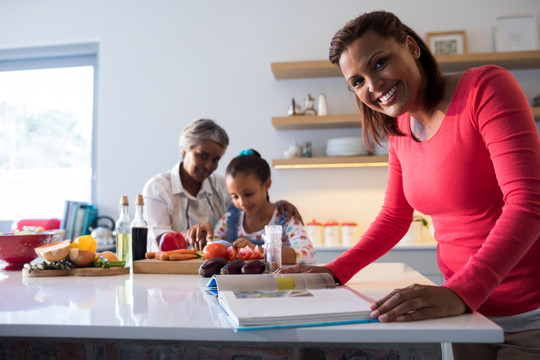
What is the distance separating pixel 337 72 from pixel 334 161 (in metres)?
0.69

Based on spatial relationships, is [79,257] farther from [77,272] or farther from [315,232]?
[315,232]

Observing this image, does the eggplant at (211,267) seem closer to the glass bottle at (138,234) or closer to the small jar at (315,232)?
the glass bottle at (138,234)

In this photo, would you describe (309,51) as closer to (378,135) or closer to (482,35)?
(482,35)

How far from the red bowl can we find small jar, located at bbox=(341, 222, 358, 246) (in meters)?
2.08

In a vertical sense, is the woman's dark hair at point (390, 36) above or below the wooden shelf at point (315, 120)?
below

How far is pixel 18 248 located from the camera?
63.2 inches

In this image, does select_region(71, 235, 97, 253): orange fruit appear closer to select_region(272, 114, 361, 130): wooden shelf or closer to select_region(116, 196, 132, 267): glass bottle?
select_region(116, 196, 132, 267): glass bottle

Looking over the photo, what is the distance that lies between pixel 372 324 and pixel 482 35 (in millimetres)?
3319

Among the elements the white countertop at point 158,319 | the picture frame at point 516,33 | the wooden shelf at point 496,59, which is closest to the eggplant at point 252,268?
the white countertop at point 158,319

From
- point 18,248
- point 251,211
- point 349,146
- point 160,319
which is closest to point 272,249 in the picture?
point 160,319

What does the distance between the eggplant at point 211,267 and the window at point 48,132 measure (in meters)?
2.91

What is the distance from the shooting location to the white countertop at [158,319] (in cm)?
71

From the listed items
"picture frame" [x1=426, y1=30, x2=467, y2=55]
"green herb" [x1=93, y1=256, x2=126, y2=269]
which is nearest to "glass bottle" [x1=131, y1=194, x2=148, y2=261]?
"green herb" [x1=93, y1=256, x2=126, y2=269]

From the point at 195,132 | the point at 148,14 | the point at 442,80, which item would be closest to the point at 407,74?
the point at 442,80
